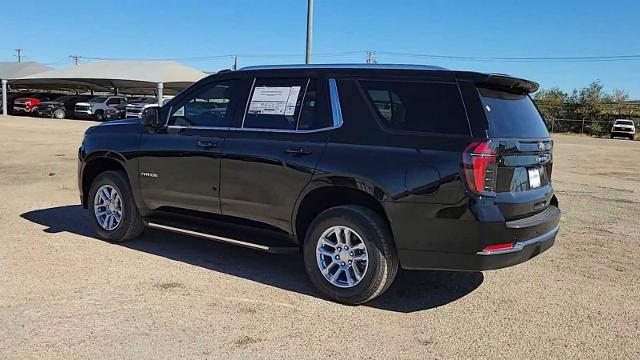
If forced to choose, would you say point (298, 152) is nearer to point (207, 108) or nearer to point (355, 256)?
point (355, 256)

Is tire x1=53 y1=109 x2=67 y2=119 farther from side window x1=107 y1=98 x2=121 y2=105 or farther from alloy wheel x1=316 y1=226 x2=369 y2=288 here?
alloy wheel x1=316 y1=226 x2=369 y2=288

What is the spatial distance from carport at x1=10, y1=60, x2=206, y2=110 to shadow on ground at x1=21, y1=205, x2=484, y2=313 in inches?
1416

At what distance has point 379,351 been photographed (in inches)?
153

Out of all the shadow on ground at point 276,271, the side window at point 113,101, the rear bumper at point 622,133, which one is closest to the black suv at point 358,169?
the shadow on ground at point 276,271

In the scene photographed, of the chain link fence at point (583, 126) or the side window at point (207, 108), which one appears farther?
the chain link fence at point (583, 126)

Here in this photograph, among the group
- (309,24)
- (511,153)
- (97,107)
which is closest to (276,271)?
(511,153)

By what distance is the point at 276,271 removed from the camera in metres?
5.64

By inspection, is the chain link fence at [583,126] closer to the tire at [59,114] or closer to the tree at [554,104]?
the tree at [554,104]

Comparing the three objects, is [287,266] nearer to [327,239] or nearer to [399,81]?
[327,239]

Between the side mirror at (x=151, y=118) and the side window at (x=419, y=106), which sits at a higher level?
the side window at (x=419, y=106)

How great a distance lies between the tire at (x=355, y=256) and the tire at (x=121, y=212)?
228 centimetres

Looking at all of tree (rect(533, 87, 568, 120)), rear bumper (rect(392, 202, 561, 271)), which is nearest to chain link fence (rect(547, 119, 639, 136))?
tree (rect(533, 87, 568, 120))

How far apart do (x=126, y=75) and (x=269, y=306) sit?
42.8 metres

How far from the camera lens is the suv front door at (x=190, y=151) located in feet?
18.2
